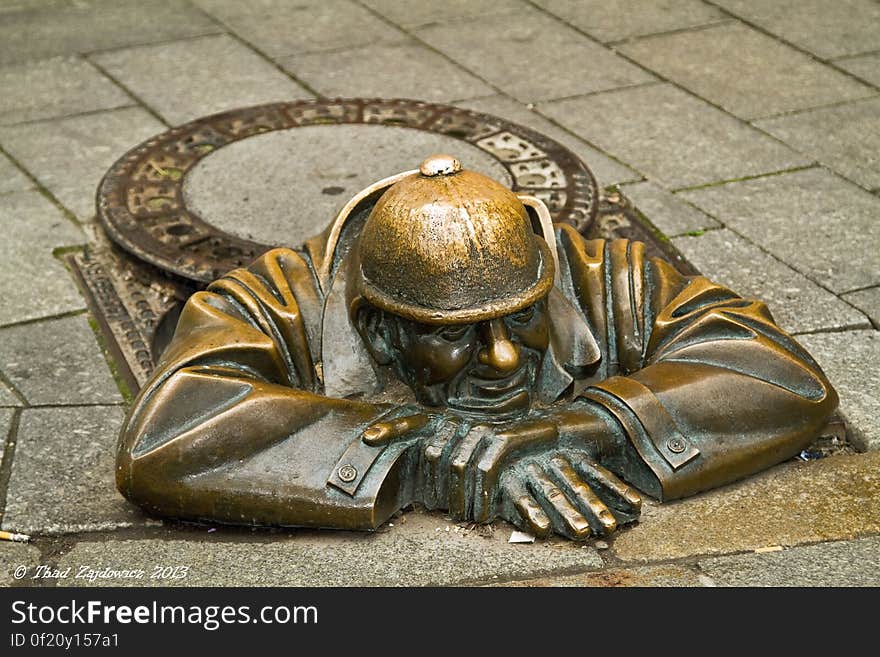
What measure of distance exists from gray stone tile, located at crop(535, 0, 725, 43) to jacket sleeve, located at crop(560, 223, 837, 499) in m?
3.69

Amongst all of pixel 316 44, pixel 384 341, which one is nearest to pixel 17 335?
pixel 384 341

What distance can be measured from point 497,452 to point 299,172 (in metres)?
2.42

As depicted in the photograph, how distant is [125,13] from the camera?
25.9 ft

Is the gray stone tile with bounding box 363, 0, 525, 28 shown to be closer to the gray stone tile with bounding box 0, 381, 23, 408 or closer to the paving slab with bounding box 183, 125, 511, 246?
the paving slab with bounding box 183, 125, 511, 246

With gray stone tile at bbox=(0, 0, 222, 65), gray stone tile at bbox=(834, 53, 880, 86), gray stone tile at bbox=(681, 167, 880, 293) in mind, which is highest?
gray stone tile at bbox=(681, 167, 880, 293)

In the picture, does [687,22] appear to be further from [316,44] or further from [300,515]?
[300,515]

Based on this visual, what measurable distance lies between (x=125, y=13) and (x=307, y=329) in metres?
4.57

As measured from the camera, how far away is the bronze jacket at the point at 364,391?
361cm

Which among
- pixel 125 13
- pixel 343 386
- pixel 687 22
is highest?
pixel 343 386

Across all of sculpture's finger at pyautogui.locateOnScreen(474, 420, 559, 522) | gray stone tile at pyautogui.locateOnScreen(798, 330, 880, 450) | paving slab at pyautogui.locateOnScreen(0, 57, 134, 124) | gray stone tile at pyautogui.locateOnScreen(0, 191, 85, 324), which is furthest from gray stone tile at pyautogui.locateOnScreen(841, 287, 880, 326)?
paving slab at pyautogui.locateOnScreen(0, 57, 134, 124)

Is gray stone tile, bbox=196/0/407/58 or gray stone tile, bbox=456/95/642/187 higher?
gray stone tile, bbox=456/95/642/187

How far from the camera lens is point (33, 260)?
5.33 m

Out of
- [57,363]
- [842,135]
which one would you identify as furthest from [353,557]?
[842,135]

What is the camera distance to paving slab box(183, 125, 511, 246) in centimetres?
531
